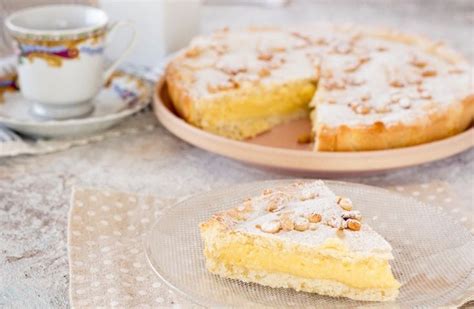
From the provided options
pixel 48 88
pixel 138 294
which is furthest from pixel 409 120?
pixel 48 88

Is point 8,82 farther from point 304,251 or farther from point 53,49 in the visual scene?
point 304,251

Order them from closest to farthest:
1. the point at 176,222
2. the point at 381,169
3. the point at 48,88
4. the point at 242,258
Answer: the point at 242,258 < the point at 176,222 < the point at 381,169 < the point at 48,88

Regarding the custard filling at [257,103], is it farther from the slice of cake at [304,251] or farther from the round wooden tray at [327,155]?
the slice of cake at [304,251]

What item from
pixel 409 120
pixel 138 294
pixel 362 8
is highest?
pixel 409 120

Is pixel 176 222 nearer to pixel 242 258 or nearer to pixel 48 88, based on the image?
pixel 242 258

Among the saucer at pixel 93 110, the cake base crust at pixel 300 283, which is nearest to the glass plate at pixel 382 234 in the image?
the cake base crust at pixel 300 283

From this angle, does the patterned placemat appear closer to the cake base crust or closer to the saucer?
the cake base crust

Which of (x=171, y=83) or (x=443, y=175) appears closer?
(x=443, y=175)

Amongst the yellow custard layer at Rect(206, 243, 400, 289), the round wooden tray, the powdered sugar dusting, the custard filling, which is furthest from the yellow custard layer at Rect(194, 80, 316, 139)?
the yellow custard layer at Rect(206, 243, 400, 289)
